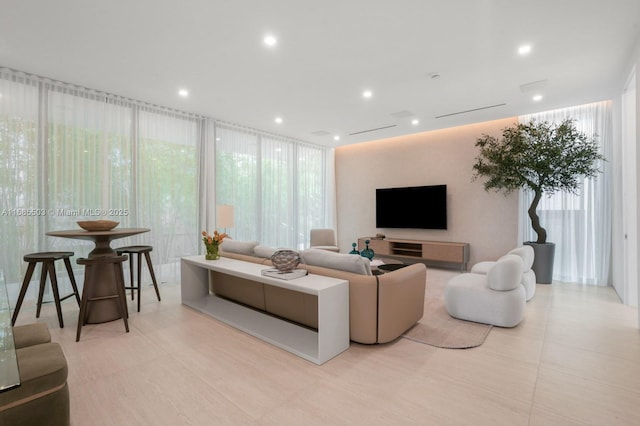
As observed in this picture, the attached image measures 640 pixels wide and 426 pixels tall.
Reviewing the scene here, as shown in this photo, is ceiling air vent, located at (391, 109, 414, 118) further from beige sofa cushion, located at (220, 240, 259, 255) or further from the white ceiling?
beige sofa cushion, located at (220, 240, 259, 255)

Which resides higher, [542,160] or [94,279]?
[542,160]

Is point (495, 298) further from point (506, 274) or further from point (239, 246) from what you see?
point (239, 246)

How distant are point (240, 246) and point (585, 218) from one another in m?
5.33

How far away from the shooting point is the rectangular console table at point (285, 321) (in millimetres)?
2326

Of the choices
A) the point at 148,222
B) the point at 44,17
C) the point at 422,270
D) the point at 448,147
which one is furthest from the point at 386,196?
the point at 44,17

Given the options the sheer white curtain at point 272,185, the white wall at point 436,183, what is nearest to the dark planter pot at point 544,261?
the white wall at point 436,183

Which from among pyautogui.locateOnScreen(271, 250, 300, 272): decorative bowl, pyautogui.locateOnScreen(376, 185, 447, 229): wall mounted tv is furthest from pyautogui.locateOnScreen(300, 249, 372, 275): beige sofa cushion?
pyautogui.locateOnScreen(376, 185, 447, 229): wall mounted tv

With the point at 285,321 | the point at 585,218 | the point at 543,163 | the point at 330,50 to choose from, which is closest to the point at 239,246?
the point at 285,321

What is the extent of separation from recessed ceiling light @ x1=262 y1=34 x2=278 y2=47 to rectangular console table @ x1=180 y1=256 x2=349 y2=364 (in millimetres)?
2248

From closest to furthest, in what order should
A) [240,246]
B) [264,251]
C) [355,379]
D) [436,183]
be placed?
[355,379], [264,251], [240,246], [436,183]

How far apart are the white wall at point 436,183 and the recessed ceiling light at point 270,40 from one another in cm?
448

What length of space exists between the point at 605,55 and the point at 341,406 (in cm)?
435

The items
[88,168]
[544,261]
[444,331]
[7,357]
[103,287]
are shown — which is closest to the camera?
[7,357]

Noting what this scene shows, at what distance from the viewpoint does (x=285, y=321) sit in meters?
3.04
